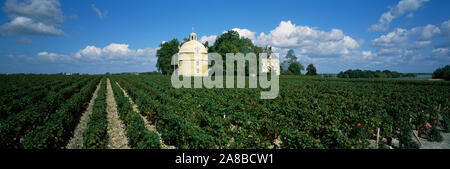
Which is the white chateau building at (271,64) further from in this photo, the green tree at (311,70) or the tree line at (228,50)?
the green tree at (311,70)

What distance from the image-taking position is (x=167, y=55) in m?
69.8

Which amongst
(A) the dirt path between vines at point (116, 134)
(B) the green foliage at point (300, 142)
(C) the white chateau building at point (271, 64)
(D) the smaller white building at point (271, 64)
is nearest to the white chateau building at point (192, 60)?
(D) the smaller white building at point (271, 64)

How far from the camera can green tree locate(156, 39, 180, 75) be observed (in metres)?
69.4

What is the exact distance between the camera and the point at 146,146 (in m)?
5.81

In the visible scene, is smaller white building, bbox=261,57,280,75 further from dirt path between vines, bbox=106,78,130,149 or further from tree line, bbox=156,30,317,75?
dirt path between vines, bbox=106,78,130,149

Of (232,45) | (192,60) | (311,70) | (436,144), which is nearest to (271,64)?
(311,70)

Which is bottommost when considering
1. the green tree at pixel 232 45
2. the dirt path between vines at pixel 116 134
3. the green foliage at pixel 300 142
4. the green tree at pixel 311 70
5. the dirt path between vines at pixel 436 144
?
the dirt path between vines at pixel 436 144

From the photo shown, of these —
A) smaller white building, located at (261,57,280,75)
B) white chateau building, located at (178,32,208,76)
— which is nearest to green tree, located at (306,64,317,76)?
smaller white building, located at (261,57,280,75)

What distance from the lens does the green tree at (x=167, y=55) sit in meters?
69.4

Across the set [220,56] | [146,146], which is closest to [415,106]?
[146,146]

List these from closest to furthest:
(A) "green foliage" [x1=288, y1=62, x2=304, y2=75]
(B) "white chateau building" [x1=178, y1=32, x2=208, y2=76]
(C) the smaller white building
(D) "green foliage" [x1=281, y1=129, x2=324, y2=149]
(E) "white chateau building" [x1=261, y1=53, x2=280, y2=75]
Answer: (D) "green foliage" [x1=281, y1=129, x2=324, y2=149] < (B) "white chateau building" [x1=178, y1=32, x2=208, y2=76] < (C) the smaller white building < (E) "white chateau building" [x1=261, y1=53, x2=280, y2=75] < (A) "green foliage" [x1=288, y1=62, x2=304, y2=75]

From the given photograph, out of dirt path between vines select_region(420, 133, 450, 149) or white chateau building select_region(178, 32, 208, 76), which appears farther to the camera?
white chateau building select_region(178, 32, 208, 76)

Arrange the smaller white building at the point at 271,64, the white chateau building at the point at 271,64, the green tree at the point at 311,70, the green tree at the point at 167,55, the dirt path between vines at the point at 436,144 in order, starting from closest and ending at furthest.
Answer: the dirt path between vines at the point at 436,144 → the smaller white building at the point at 271,64 → the white chateau building at the point at 271,64 → the green tree at the point at 167,55 → the green tree at the point at 311,70

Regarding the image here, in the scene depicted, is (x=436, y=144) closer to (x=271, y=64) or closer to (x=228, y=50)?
(x=228, y=50)
